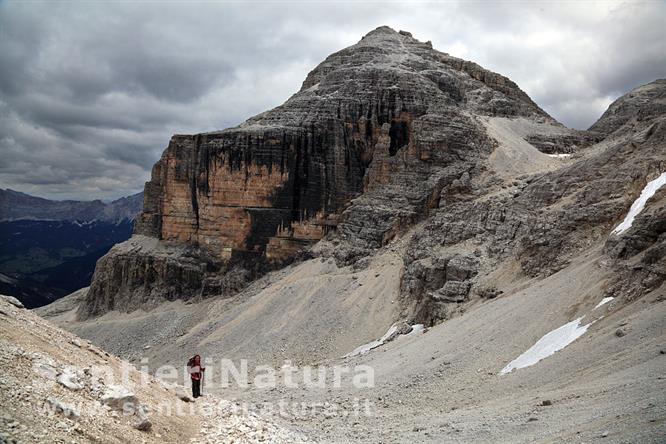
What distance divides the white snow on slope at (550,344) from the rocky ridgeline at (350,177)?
51.4ft

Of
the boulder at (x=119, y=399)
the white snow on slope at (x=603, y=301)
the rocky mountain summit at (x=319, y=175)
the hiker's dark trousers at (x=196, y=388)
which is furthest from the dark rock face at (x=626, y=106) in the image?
the boulder at (x=119, y=399)

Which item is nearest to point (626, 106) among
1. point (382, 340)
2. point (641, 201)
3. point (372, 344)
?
point (641, 201)

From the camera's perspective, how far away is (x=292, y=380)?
28.0 m

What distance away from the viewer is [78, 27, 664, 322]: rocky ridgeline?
4491 cm

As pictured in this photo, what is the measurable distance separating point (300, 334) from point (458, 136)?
2699cm

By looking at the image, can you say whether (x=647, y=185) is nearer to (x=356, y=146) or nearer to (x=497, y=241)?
(x=497, y=241)

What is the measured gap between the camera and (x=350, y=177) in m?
55.1

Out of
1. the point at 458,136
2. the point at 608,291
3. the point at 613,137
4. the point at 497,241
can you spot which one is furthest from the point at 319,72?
the point at 608,291

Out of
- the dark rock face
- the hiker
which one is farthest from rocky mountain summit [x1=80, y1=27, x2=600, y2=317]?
the hiker

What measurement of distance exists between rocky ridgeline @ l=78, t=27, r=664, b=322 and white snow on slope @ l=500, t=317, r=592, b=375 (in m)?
15.7

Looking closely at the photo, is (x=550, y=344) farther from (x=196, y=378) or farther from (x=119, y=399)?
(x=119, y=399)

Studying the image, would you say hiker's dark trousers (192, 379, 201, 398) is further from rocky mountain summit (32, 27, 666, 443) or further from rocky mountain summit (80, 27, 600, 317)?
rocky mountain summit (80, 27, 600, 317)

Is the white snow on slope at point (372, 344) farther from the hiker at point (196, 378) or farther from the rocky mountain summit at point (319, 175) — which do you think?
the hiker at point (196, 378)

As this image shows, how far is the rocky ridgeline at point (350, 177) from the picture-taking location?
147ft
